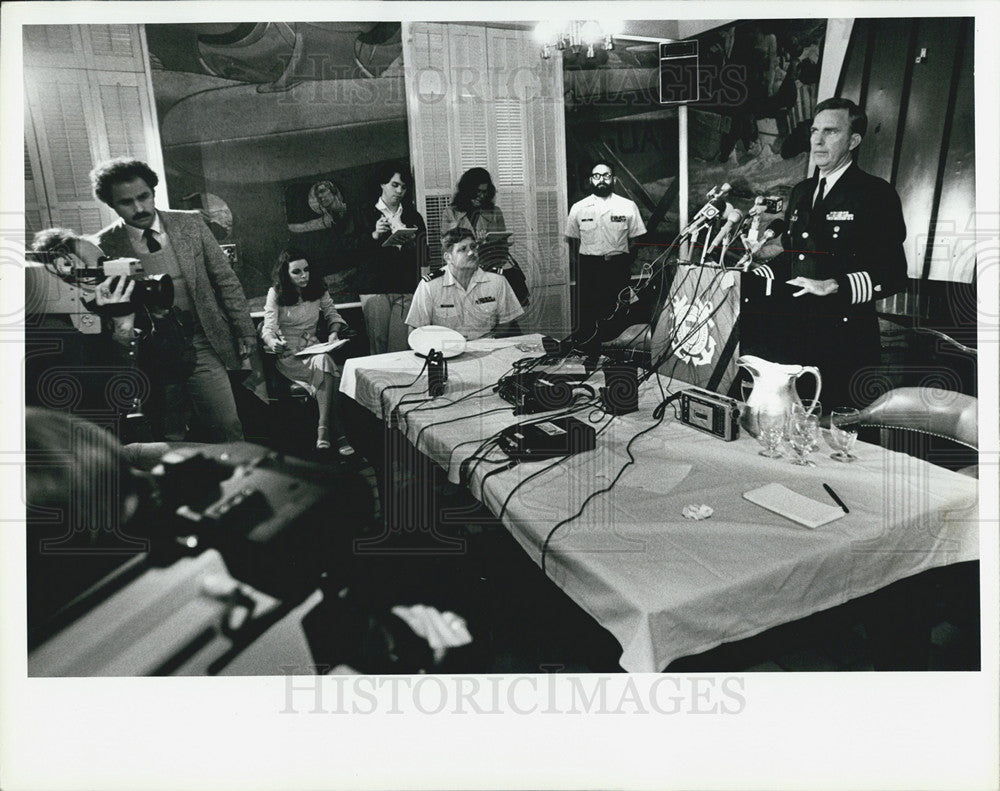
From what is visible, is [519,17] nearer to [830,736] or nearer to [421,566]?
[421,566]

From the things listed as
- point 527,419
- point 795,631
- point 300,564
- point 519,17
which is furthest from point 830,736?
point 519,17

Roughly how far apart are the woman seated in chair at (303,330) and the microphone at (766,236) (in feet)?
4.02

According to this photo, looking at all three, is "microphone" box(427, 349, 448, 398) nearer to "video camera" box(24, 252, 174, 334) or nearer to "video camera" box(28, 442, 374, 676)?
"video camera" box(28, 442, 374, 676)

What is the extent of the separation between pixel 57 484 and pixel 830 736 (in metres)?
2.14

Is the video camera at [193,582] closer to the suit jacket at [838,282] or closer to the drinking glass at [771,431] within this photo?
the drinking glass at [771,431]

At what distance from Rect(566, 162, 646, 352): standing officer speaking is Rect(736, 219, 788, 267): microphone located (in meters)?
0.35

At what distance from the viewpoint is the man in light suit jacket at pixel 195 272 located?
6.63 feet

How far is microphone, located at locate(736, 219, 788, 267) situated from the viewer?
2102 millimetres

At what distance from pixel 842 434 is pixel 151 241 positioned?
74.9 inches

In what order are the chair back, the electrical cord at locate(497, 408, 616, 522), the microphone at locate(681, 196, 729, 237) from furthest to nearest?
the microphone at locate(681, 196, 729, 237)
the chair back
the electrical cord at locate(497, 408, 616, 522)

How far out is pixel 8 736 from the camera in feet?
6.26

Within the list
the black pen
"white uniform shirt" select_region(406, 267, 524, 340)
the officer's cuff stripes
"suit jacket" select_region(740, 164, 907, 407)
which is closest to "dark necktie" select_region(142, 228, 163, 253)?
"white uniform shirt" select_region(406, 267, 524, 340)

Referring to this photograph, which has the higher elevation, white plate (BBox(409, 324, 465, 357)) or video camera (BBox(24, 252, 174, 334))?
video camera (BBox(24, 252, 174, 334))

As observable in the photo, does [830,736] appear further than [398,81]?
No
